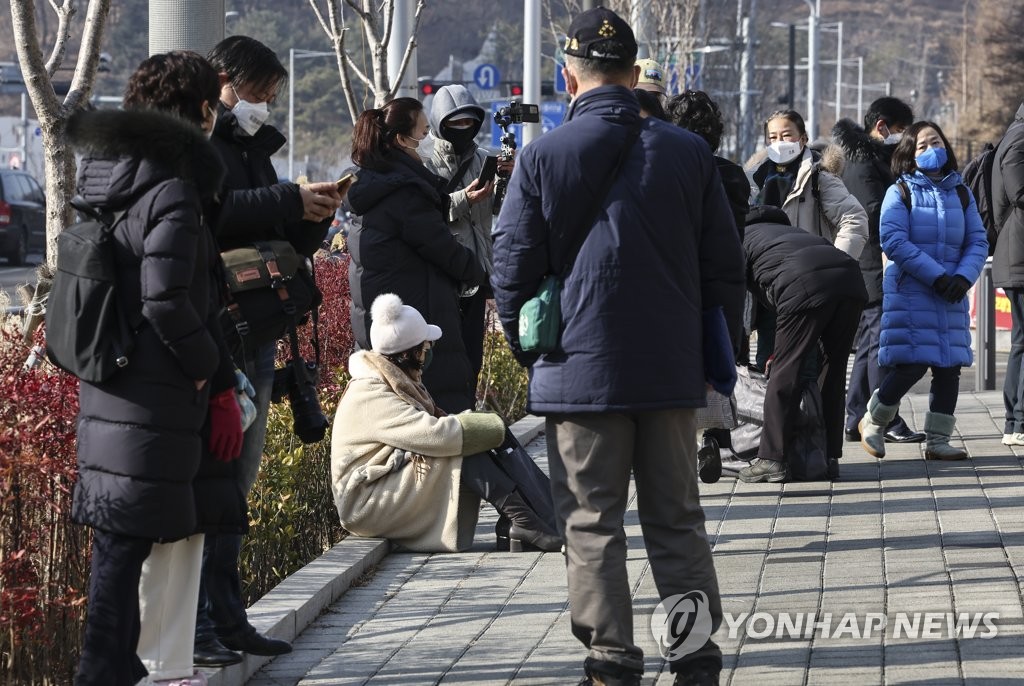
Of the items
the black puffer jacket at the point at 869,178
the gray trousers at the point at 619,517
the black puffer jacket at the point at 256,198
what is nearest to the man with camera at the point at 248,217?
the black puffer jacket at the point at 256,198

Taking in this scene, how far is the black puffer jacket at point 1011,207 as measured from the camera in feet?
29.9

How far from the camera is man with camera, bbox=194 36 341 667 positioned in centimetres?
479

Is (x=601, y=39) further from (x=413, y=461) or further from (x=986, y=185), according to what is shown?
(x=986, y=185)

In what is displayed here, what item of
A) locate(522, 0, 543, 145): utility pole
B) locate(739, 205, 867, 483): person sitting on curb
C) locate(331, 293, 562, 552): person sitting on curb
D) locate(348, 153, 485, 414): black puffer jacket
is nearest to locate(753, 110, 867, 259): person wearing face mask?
locate(739, 205, 867, 483): person sitting on curb

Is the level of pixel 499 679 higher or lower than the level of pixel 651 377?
lower

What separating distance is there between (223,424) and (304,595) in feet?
5.09

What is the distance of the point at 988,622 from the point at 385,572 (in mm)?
2336

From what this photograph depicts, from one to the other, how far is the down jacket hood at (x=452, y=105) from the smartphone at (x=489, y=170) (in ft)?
1.03

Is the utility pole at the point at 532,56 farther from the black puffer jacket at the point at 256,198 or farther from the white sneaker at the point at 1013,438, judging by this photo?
the black puffer jacket at the point at 256,198

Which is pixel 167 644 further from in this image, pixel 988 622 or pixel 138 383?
pixel 988 622

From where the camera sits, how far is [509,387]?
1092 centimetres

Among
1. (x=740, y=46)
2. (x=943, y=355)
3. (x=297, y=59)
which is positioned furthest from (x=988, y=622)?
(x=297, y=59)

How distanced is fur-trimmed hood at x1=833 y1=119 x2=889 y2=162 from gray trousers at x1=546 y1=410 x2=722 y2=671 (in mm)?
5897

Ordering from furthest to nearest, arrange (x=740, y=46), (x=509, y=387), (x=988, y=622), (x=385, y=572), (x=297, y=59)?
(x=297, y=59), (x=740, y=46), (x=509, y=387), (x=385, y=572), (x=988, y=622)
